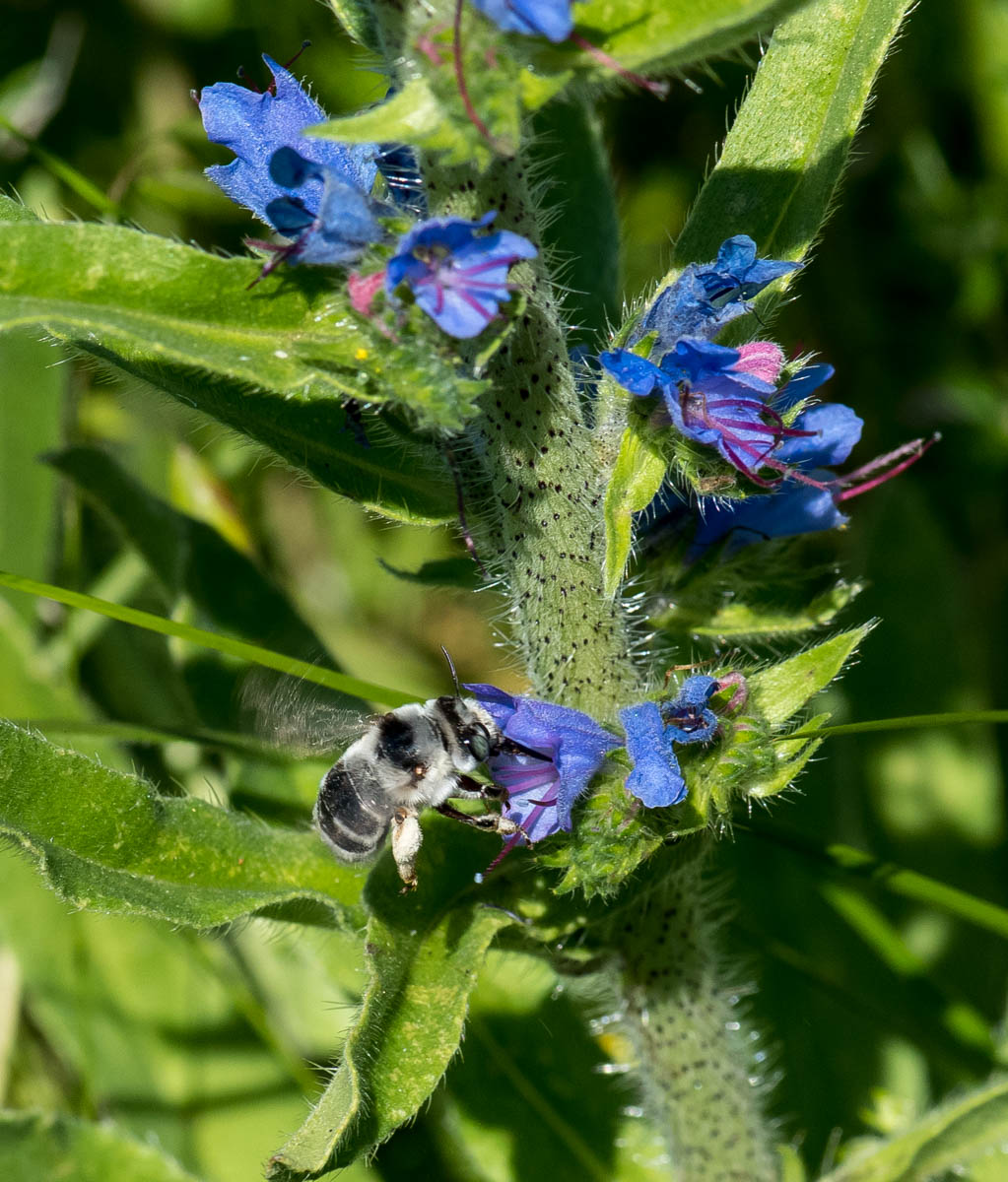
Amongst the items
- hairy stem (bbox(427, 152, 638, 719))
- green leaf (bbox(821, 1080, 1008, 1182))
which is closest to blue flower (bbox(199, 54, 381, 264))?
hairy stem (bbox(427, 152, 638, 719))

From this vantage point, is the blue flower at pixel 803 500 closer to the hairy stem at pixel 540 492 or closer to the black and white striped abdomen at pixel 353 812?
the hairy stem at pixel 540 492

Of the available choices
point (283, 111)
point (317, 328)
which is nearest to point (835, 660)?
point (317, 328)

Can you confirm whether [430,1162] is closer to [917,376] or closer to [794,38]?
[794,38]

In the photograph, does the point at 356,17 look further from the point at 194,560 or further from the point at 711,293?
the point at 194,560

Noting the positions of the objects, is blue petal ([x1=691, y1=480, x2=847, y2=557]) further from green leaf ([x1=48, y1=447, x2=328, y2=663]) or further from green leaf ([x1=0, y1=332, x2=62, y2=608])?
green leaf ([x1=0, y1=332, x2=62, y2=608])

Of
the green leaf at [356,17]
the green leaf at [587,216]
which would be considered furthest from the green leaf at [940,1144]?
the green leaf at [356,17]

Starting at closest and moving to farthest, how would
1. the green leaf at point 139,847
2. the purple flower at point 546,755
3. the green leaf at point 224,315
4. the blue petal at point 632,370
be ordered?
the green leaf at point 224,315 < the blue petal at point 632,370 < the green leaf at point 139,847 < the purple flower at point 546,755
